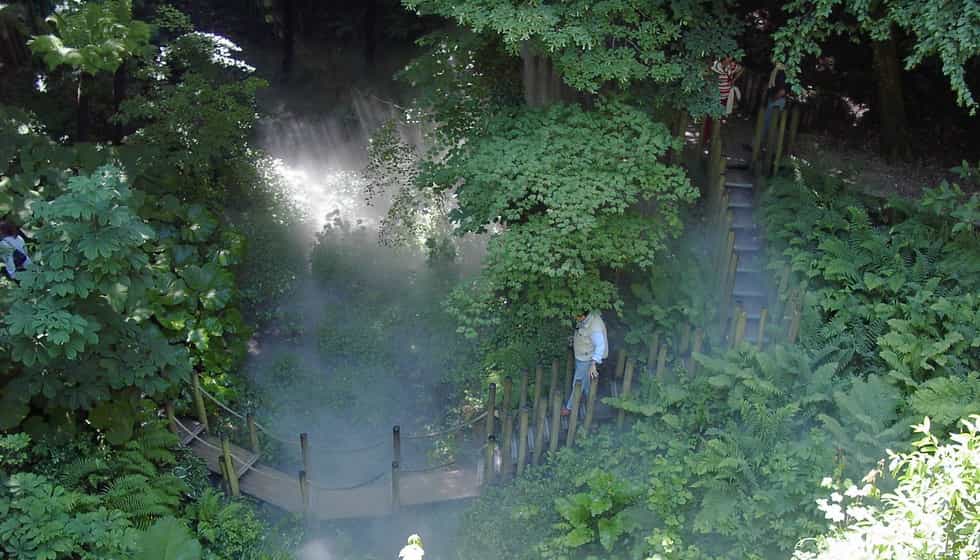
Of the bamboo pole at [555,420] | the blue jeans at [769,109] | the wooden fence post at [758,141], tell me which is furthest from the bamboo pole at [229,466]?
the blue jeans at [769,109]

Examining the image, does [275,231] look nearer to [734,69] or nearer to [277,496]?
[277,496]

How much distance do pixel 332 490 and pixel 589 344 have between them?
3397 millimetres

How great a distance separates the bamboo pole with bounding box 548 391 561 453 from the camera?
8.41m

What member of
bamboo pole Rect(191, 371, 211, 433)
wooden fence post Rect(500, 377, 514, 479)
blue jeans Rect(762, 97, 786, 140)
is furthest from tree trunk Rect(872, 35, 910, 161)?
bamboo pole Rect(191, 371, 211, 433)

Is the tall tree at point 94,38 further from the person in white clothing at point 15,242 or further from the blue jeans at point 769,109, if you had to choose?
the blue jeans at point 769,109

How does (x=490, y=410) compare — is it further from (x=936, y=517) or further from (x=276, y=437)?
(x=936, y=517)

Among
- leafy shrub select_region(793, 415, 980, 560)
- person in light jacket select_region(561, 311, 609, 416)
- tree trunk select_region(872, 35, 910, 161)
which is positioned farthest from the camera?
tree trunk select_region(872, 35, 910, 161)

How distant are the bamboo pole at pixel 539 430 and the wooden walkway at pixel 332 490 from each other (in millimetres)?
795

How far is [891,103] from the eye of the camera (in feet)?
36.8

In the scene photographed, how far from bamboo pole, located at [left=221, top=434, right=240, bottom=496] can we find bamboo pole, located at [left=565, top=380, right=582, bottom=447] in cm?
373

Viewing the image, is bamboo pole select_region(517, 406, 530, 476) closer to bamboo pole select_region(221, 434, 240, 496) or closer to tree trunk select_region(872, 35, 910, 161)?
bamboo pole select_region(221, 434, 240, 496)

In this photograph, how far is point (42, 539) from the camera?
19.8 feet

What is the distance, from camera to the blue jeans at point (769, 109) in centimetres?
1070

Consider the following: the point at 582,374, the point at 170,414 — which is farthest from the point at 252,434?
the point at 582,374
